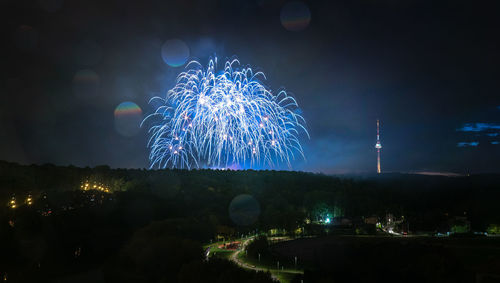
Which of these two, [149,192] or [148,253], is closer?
[148,253]

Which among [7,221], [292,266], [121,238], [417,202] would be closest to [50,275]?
[7,221]

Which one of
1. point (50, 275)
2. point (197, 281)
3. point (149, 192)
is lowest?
point (50, 275)

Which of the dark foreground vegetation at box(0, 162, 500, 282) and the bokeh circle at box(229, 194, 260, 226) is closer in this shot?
the dark foreground vegetation at box(0, 162, 500, 282)

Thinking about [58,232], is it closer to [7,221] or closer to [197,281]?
[7,221]

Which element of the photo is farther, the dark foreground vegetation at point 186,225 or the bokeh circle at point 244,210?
the bokeh circle at point 244,210
